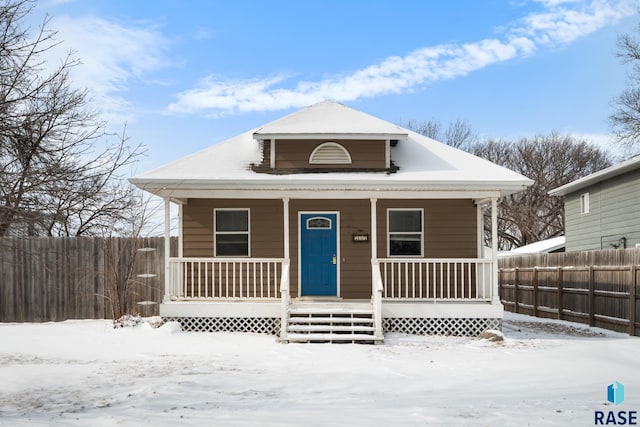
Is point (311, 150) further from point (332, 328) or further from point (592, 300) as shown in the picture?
point (592, 300)

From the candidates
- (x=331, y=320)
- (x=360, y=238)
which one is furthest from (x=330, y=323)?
(x=360, y=238)

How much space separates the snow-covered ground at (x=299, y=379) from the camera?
631cm

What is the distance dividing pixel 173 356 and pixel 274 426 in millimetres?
4931

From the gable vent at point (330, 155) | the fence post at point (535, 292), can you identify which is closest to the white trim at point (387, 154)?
the gable vent at point (330, 155)

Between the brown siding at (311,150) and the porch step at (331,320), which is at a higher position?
the brown siding at (311,150)

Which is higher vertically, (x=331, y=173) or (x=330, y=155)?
(x=330, y=155)

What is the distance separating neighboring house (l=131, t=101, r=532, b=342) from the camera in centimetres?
1341

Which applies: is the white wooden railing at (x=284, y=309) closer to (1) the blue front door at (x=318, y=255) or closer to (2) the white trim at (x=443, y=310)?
(1) the blue front door at (x=318, y=255)

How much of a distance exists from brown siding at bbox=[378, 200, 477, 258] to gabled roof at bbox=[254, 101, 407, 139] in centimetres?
174

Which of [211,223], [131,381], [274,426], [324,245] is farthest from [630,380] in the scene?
[211,223]

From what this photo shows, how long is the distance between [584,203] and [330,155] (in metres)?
13.3

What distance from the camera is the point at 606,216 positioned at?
21297mm

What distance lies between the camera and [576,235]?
953 inches

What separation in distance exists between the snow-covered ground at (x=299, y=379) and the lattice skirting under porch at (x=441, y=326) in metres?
0.48
